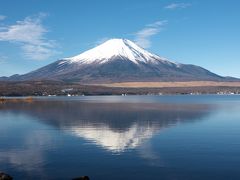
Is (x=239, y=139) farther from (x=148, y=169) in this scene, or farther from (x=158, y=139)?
(x=148, y=169)

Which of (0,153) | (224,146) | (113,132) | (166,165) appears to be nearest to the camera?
(166,165)

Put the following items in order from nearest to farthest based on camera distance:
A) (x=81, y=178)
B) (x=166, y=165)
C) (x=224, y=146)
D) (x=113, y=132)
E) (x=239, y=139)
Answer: (x=81, y=178), (x=166, y=165), (x=224, y=146), (x=239, y=139), (x=113, y=132)

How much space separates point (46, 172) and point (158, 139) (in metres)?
17.0

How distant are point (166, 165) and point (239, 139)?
49.9 feet

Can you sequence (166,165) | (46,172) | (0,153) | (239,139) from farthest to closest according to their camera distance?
(239,139), (0,153), (166,165), (46,172)

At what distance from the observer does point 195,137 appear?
139 feet

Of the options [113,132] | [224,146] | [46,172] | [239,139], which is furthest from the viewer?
[113,132]

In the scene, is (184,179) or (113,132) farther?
(113,132)

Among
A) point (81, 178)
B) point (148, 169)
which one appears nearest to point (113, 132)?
point (148, 169)

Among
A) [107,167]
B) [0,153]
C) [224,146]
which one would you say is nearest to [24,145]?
[0,153]

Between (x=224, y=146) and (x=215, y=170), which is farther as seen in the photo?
(x=224, y=146)

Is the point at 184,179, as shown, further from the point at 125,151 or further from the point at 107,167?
the point at 125,151

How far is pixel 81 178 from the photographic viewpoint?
77.7ft

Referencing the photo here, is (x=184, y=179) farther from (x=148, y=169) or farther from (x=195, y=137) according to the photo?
(x=195, y=137)
